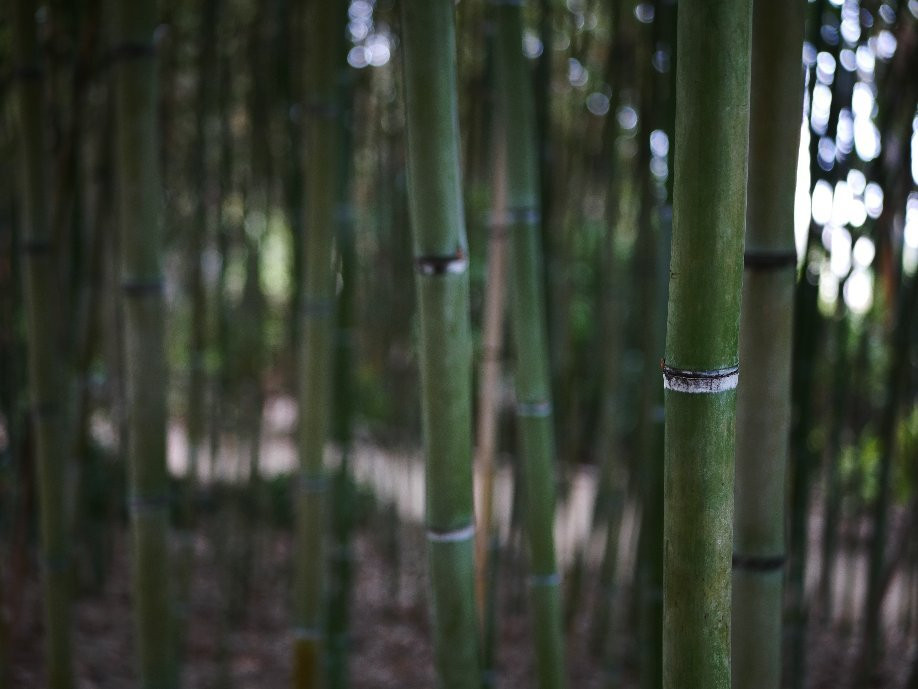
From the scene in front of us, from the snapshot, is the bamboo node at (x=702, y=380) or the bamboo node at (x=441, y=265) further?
the bamboo node at (x=441, y=265)

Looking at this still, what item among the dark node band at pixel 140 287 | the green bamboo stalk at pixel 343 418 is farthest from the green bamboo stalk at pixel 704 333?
the green bamboo stalk at pixel 343 418

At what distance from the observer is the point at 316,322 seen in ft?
4.08

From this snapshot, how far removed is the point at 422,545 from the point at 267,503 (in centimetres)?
64

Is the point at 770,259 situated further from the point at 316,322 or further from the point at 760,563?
the point at 316,322

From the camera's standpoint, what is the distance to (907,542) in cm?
208

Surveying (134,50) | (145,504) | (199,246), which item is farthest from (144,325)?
(199,246)

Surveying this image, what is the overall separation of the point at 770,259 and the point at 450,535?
15.5 inches

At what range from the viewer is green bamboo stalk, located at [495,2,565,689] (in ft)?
3.24

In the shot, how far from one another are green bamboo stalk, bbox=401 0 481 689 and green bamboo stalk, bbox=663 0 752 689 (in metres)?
0.24

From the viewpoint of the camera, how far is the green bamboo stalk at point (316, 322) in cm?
115

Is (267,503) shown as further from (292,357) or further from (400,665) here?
(400,665)

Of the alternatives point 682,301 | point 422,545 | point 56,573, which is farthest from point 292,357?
point 682,301

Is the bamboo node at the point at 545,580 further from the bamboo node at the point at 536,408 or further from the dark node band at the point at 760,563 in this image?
the dark node band at the point at 760,563

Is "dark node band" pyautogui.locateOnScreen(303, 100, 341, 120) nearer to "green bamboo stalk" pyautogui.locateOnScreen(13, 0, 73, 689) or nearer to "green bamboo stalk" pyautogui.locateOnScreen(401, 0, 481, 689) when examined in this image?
"green bamboo stalk" pyautogui.locateOnScreen(13, 0, 73, 689)
